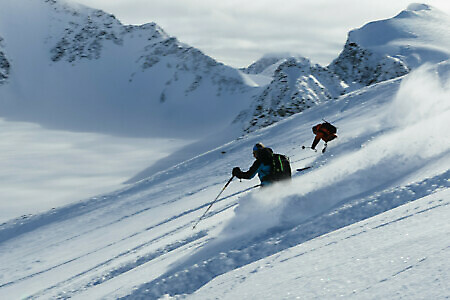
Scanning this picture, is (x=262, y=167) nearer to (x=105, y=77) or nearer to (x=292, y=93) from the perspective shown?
(x=292, y=93)

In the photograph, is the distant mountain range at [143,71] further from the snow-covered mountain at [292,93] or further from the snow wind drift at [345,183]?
the snow wind drift at [345,183]

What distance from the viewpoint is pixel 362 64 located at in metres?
131

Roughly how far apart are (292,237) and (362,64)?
432 ft

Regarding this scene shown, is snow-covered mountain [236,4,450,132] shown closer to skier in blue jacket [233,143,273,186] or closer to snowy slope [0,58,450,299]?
snowy slope [0,58,450,299]

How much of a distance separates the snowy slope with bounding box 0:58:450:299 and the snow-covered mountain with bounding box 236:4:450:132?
2875 inches

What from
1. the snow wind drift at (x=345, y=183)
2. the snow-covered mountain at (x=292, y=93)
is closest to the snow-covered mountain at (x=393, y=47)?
the snow-covered mountain at (x=292, y=93)

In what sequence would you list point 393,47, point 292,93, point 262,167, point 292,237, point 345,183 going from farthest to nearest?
point 393,47 < point 292,93 < point 345,183 < point 262,167 < point 292,237

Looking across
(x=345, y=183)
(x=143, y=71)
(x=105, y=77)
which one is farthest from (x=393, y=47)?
(x=345, y=183)

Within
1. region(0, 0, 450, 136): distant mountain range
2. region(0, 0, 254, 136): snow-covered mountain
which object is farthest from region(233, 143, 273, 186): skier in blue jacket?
region(0, 0, 254, 136): snow-covered mountain

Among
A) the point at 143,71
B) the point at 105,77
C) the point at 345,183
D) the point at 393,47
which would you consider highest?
the point at 105,77

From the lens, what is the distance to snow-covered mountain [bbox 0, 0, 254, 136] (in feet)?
397

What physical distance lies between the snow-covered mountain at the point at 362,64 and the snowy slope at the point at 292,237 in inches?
2875

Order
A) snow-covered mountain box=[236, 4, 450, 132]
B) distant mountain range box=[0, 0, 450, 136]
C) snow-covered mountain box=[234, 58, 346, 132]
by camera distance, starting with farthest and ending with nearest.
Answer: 1. distant mountain range box=[0, 0, 450, 136]
2. snow-covered mountain box=[236, 4, 450, 132]
3. snow-covered mountain box=[234, 58, 346, 132]

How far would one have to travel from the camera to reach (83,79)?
451 ft
